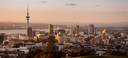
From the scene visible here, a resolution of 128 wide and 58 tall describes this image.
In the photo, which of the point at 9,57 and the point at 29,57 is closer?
the point at 29,57

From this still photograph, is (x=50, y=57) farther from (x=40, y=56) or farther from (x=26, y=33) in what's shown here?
(x=26, y=33)

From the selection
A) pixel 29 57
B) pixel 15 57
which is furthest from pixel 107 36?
pixel 29 57

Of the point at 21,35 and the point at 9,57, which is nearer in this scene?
the point at 9,57

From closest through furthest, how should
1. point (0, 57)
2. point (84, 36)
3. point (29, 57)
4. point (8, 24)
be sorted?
point (29, 57)
point (0, 57)
point (8, 24)
point (84, 36)

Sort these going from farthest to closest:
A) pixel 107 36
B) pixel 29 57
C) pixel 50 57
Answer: pixel 107 36 → pixel 29 57 → pixel 50 57

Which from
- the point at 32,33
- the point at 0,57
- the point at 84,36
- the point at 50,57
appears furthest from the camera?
the point at 32,33

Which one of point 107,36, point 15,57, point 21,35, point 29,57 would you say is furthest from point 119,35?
point 29,57

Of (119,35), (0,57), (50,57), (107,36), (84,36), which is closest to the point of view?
(50,57)

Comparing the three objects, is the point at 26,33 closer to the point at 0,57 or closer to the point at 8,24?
the point at 8,24
